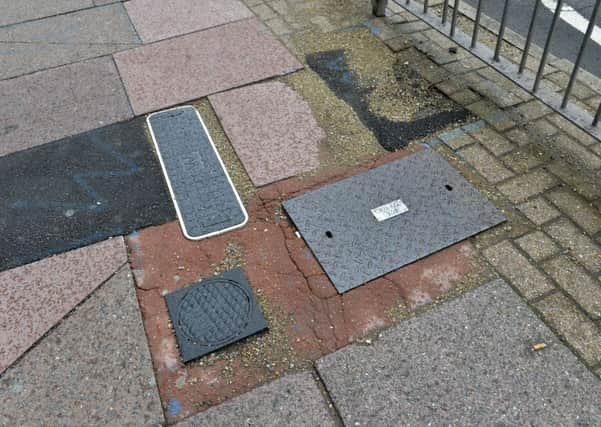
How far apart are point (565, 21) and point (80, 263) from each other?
15.0 feet

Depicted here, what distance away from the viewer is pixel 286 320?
2543 mm

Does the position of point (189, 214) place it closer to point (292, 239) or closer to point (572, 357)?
point (292, 239)

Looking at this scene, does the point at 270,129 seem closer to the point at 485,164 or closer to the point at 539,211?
the point at 485,164

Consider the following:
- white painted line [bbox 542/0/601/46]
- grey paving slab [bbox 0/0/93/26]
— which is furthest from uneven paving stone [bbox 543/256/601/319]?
grey paving slab [bbox 0/0/93/26]

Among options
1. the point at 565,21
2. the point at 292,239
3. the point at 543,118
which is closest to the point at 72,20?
the point at 292,239

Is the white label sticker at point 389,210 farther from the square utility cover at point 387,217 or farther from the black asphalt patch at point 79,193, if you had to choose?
the black asphalt patch at point 79,193

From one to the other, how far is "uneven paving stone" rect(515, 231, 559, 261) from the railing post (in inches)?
109

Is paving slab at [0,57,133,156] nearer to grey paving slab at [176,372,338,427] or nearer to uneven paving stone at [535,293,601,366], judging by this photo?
grey paving slab at [176,372,338,427]

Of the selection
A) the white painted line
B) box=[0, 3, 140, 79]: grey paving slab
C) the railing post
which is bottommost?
the white painted line

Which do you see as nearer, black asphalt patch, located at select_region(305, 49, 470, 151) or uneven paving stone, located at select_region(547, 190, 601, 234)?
uneven paving stone, located at select_region(547, 190, 601, 234)

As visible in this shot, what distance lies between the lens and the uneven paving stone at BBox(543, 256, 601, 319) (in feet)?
8.27

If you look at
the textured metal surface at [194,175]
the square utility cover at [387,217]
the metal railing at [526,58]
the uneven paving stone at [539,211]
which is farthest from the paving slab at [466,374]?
the metal railing at [526,58]

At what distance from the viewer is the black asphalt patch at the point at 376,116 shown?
139 inches

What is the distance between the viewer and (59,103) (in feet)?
13.1
